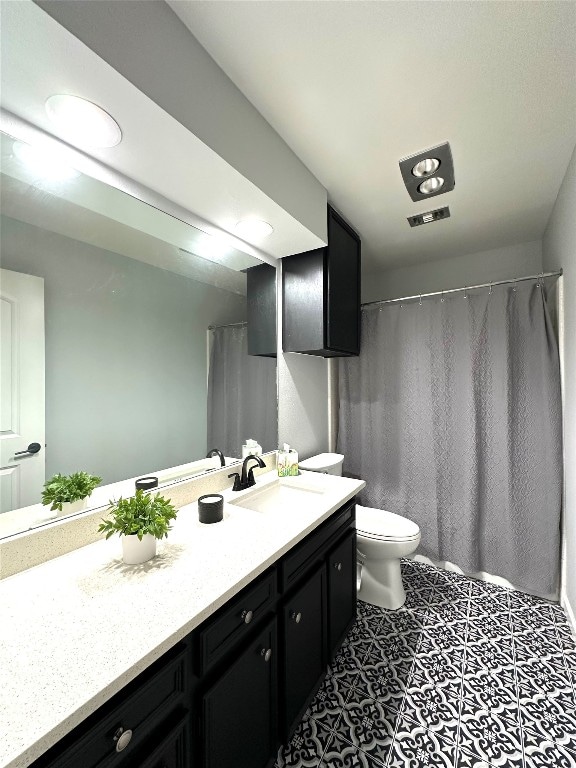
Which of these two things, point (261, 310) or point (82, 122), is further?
point (261, 310)

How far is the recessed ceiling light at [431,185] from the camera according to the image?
178cm

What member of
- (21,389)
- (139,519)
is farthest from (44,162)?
(139,519)

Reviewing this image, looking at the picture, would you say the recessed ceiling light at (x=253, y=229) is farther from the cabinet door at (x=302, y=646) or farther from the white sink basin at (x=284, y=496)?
the cabinet door at (x=302, y=646)

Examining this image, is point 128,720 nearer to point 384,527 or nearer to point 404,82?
point 384,527

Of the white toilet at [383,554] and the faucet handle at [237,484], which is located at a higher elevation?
the faucet handle at [237,484]

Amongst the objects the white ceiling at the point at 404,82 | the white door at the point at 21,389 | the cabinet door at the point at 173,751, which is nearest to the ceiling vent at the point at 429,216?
the white ceiling at the point at 404,82

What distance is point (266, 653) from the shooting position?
1017mm

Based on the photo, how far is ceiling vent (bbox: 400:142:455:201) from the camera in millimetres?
1577

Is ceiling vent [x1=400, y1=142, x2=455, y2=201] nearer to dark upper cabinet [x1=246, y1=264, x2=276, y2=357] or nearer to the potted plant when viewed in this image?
dark upper cabinet [x1=246, y1=264, x2=276, y2=357]

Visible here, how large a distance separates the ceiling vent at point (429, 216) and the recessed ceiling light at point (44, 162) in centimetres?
201

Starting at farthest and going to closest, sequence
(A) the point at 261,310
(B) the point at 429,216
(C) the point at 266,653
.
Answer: (B) the point at 429,216 → (A) the point at 261,310 → (C) the point at 266,653

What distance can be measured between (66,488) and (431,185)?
7.62 feet

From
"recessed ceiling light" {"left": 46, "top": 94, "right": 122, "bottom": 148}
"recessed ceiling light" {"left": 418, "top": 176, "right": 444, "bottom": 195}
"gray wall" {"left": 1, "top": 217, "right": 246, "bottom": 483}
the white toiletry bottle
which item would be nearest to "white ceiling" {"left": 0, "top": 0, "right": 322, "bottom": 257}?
"recessed ceiling light" {"left": 46, "top": 94, "right": 122, "bottom": 148}

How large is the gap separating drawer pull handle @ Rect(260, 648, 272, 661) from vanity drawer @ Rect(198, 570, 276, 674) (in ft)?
0.33
